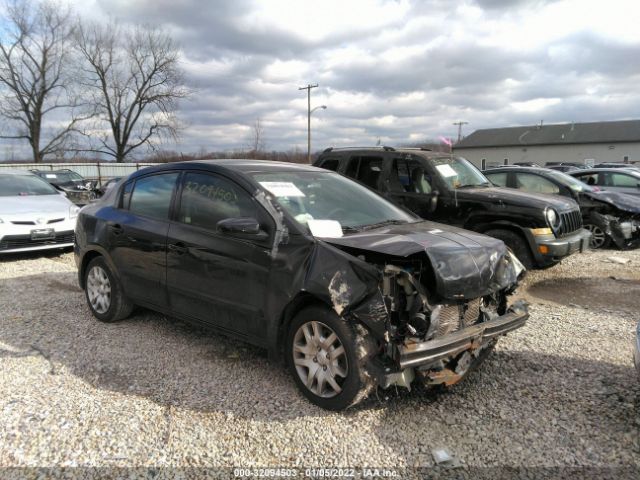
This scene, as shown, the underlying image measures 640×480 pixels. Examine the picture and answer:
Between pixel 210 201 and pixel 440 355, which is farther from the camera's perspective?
pixel 210 201

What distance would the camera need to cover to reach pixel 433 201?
6586 millimetres

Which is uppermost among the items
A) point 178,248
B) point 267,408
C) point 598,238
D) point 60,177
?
point 60,177

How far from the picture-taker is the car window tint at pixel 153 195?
4293mm

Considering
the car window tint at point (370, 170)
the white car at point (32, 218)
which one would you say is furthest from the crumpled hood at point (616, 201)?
the white car at point (32, 218)

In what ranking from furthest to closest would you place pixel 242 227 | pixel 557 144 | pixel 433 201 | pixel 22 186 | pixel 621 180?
pixel 557 144 → pixel 621 180 → pixel 22 186 → pixel 433 201 → pixel 242 227

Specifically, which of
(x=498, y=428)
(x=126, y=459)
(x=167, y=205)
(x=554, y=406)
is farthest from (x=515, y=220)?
(x=126, y=459)

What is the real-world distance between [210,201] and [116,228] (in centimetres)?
133

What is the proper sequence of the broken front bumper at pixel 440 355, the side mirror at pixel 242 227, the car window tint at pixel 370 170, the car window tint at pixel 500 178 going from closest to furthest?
1. the broken front bumper at pixel 440 355
2. the side mirror at pixel 242 227
3. the car window tint at pixel 370 170
4. the car window tint at pixel 500 178

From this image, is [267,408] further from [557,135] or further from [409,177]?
[557,135]

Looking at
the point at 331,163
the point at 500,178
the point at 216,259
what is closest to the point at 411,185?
the point at 331,163

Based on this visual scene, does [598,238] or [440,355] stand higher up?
[440,355]

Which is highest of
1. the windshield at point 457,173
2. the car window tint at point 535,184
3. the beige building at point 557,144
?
the beige building at point 557,144

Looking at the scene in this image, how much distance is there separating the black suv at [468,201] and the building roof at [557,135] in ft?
211

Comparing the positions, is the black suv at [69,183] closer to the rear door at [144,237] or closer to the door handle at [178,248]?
the rear door at [144,237]
